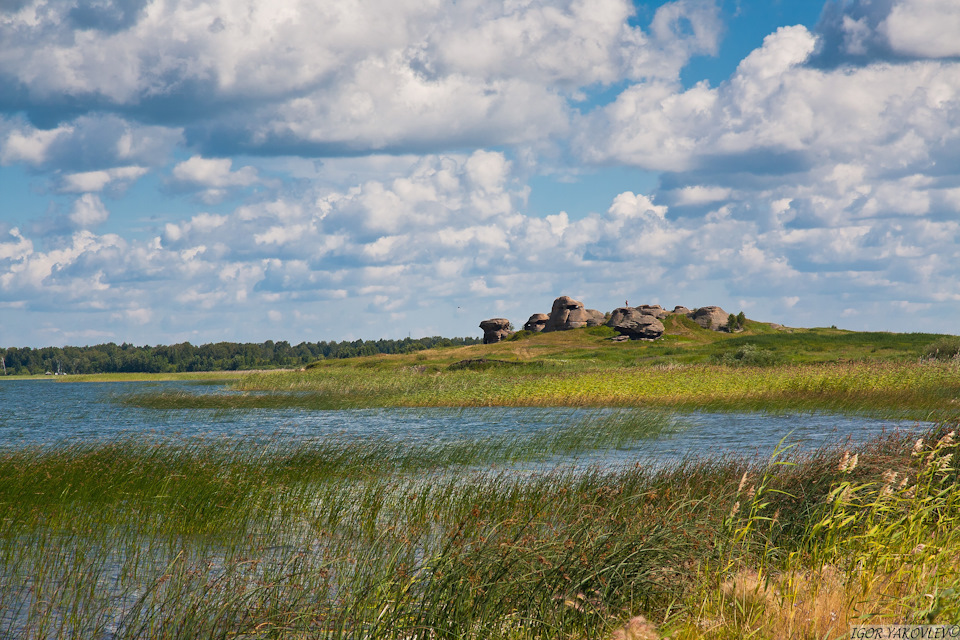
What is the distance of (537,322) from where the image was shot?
127375 millimetres

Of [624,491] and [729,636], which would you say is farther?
[624,491]

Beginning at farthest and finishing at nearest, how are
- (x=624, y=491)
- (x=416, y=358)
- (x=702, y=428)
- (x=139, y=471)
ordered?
(x=416, y=358) < (x=702, y=428) < (x=139, y=471) < (x=624, y=491)

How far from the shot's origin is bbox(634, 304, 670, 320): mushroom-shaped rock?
108 meters

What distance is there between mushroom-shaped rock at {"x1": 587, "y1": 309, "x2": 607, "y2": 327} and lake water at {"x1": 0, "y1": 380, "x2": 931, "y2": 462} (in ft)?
271

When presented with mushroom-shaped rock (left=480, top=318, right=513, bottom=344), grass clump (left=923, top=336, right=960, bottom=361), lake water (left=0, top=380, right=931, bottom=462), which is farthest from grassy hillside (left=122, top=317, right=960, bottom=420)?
mushroom-shaped rock (left=480, top=318, right=513, bottom=344)

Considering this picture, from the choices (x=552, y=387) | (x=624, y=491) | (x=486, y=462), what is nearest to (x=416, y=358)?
(x=552, y=387)

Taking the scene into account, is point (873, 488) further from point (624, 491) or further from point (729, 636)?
point (729, 636)

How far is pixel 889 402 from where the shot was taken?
96.7 ft

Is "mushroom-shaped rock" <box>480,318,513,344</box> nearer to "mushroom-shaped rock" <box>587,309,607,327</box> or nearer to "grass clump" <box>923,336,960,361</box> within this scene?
"mushroom-shaped rock" <box>587,309,607,327</box>

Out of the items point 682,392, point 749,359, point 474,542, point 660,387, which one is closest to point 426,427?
point 682,392

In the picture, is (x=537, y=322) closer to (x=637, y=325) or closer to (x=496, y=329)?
(x=496, y=329)

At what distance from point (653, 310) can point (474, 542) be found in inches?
4111

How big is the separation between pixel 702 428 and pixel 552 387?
15.6 metres

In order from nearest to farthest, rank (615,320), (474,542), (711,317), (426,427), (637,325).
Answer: (474,542), (426,427), (637,325), (615,320), (711,317)
